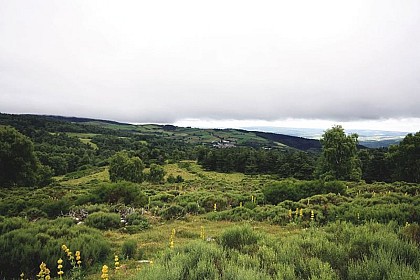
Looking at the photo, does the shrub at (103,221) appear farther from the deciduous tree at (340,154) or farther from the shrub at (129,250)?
the deciduous tree at (340,154)

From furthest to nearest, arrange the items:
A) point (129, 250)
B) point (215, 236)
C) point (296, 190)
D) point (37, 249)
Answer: point (296, 190) → point (215, 236) → point (129, 250) → point (37, 249)

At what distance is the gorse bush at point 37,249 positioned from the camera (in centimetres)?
586

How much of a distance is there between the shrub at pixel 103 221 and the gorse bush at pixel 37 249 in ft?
11.2

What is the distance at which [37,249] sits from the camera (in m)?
6.23

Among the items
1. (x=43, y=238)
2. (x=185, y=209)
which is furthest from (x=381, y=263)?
(x=185, y=209)

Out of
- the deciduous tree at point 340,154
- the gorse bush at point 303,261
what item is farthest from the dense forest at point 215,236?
Answer: the deciduous tree at point 340,154

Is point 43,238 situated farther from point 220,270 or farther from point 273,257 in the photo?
point 273,257

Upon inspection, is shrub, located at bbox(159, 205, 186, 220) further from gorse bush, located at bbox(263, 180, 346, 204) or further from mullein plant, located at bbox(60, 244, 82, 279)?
mullein plant, located at bbox(60, 244, 82, 279)

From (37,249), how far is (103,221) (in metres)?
5.41

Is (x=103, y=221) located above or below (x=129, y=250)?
below

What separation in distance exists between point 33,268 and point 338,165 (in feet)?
152

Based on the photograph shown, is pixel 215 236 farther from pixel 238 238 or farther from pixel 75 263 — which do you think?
pixel 75 263

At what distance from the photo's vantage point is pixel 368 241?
530 centimetres

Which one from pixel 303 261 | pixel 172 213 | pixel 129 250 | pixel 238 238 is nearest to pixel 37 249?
pixel 129 250
